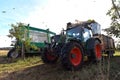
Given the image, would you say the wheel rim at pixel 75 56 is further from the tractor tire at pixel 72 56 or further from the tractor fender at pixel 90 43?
the tractor fender at pixel 90 43

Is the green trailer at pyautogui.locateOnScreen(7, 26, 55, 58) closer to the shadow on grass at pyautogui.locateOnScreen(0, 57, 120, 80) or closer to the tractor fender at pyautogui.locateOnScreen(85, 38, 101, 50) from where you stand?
the shadow on grass at pyautogui.locateOnScreen(0, 57, 120, 80)

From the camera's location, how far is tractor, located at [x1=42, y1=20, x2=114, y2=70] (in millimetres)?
10500

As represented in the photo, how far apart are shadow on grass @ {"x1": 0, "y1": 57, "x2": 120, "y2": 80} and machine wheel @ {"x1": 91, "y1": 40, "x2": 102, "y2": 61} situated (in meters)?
0.87

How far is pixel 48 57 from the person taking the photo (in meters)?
13.0

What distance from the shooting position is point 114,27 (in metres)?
15.6

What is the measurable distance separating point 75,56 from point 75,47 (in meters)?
0.39

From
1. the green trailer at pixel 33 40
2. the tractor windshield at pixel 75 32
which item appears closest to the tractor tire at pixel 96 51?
the tractor windshield at pixel 75 32

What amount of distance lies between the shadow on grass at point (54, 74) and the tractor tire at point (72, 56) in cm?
31

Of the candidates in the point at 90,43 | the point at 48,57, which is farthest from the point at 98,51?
the point at 48,57

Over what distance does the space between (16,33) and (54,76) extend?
7.44 meters

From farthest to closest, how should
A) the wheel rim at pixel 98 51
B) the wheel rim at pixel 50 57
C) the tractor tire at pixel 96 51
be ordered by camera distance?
the wheel rim at pixel 50 57
the wheel rim at pixel 98 51
the tractor tire at pixel 96 51

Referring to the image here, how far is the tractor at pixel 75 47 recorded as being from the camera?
10.5 metres

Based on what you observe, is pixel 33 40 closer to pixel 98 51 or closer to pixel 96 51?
pixel 98 51

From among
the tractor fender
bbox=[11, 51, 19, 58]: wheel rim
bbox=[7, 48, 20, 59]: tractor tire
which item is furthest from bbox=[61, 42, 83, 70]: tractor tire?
bbox=[11, 51, 19, 58]: wheel rim
